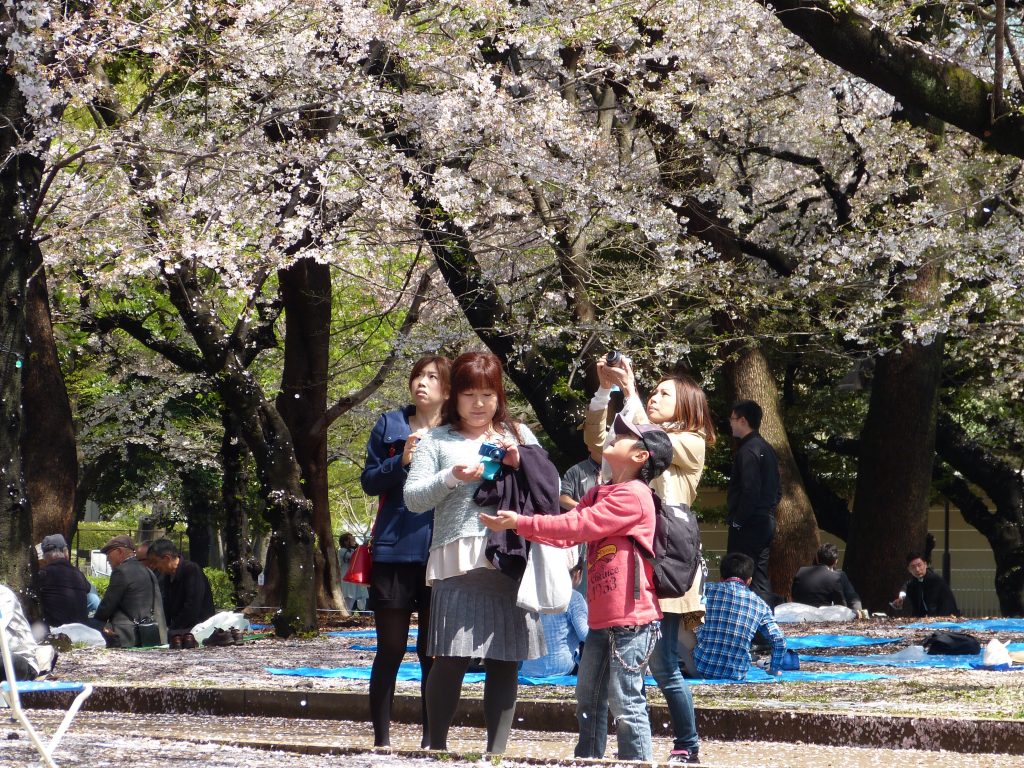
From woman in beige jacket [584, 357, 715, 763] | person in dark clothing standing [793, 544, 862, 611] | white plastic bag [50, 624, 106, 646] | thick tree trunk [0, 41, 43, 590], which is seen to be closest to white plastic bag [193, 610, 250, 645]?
white plastic bag [50, 624, 106, 646]

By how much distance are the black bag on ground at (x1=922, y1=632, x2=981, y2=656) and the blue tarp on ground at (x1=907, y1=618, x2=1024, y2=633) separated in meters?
2.61

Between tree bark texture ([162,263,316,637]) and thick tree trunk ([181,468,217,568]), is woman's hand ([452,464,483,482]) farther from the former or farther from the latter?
thick tree trunk ([181,468,217,568])

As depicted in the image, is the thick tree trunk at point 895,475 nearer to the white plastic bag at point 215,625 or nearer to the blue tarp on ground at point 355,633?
the blue tarp on ground at point 355,633

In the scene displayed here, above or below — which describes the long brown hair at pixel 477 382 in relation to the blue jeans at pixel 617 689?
above

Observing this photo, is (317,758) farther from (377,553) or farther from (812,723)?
(812,723)

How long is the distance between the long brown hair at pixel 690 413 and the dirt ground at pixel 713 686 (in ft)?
5.44

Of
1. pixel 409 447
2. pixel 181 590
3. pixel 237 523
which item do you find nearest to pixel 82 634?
pixel 181 590

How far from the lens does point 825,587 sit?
14.9m

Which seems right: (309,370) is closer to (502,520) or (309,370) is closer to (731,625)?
(731,625)

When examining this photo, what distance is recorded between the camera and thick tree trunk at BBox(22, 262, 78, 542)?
14.6m

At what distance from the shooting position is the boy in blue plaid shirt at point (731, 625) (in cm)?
828

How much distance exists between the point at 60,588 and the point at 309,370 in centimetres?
562

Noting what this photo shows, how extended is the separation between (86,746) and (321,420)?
1338 cm

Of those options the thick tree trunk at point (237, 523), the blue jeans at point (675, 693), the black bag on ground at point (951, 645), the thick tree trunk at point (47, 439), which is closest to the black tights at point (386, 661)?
the blue jeans at point (675, 693)
